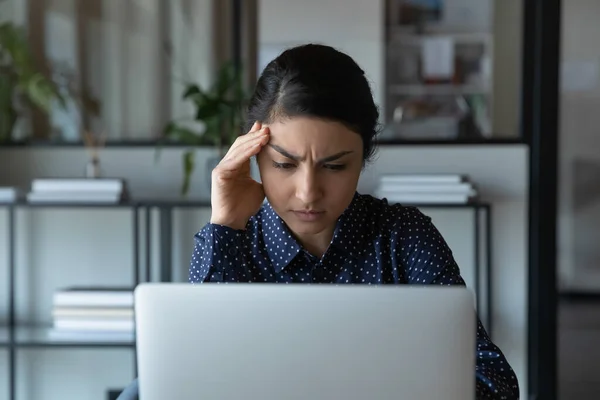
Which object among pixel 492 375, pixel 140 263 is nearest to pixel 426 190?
pixel 140 263

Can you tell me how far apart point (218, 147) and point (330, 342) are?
2784mm

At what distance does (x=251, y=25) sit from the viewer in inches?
152

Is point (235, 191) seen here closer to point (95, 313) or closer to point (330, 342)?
point (330, 342)

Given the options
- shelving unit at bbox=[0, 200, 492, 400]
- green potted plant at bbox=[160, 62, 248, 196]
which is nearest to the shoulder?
shelving unit at bbox=[0, 200, 492, 400]

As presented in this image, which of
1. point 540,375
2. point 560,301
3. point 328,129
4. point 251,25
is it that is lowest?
point 540,375

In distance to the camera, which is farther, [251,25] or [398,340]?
[251,25]

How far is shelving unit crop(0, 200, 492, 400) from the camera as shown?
11.7ft

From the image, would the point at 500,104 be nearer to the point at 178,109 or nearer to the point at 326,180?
the point at 178,109

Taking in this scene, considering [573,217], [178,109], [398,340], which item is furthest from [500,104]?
[398,340]

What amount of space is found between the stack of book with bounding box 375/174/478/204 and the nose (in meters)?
1.92

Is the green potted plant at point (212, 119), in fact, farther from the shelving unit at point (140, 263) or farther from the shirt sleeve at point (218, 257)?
the shirt sleeve at point (218, 257)

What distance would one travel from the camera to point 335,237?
184cm

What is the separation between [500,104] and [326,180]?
2340 mm

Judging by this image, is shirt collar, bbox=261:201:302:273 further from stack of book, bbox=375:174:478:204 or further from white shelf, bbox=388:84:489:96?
white shelf, bbox=388:84:489:96
